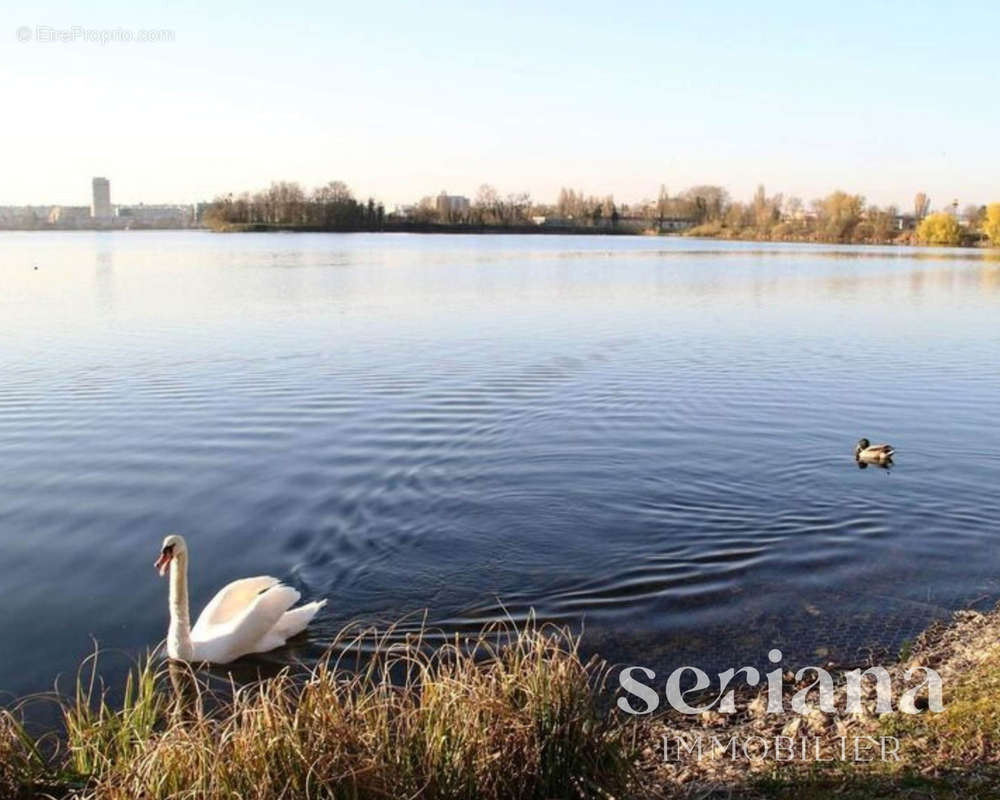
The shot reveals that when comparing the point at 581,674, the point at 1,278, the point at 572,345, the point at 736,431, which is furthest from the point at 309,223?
the point at 581,674

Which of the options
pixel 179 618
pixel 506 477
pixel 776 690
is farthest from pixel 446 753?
pixel 506 477

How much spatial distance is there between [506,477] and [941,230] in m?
127

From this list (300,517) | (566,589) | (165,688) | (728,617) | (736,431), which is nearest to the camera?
(165,688)

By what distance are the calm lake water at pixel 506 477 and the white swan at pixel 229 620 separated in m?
0.28

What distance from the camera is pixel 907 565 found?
1035 centimetres

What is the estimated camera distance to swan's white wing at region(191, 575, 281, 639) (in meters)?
8.40

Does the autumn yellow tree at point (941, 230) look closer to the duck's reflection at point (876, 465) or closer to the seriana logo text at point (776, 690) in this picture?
the duck's reflection at point (876, 465)

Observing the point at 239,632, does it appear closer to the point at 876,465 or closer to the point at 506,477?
the point at 506,477

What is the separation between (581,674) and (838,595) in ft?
17.1

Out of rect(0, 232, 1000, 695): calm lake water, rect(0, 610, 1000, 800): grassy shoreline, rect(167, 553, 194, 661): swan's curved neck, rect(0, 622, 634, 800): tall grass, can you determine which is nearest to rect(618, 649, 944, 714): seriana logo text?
rect(0, 232, 1000, 695): calm lake water

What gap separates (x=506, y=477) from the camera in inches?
535

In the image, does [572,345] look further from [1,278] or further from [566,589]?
[1,278]

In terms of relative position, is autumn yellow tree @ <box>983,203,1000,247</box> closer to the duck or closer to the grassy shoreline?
the duck

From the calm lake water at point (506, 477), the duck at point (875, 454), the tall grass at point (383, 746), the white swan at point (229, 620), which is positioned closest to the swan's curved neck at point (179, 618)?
the white swan at point (229, 620)
